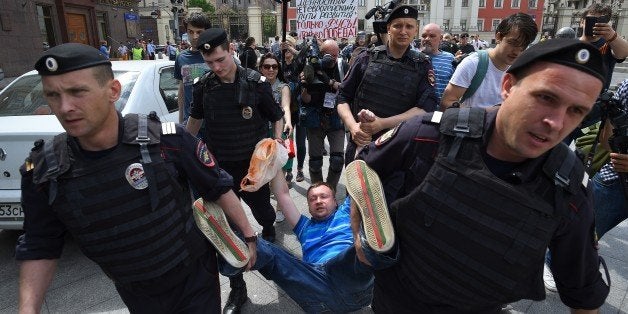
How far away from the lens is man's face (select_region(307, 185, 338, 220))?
2820 millimetres

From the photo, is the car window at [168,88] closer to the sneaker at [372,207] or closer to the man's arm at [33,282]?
the man's arm at [33,282]

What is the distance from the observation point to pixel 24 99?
3.60m

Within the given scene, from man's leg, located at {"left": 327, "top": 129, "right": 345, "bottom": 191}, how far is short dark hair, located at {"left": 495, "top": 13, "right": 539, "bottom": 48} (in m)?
2.11

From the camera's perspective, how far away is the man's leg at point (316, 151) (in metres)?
4.42

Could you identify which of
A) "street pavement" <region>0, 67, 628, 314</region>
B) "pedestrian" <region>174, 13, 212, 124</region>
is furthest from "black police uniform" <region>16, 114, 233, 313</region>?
"pedestrian" <region>174, 13, 212, 124</region>

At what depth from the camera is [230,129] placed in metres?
2.91

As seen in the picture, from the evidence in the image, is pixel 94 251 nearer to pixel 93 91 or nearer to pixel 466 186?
pixel 93 91

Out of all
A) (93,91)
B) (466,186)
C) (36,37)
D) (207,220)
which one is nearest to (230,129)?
(207,220)

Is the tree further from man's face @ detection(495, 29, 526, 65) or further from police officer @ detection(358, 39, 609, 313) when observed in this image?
police officer @ detection(358, 39, 609, 313)

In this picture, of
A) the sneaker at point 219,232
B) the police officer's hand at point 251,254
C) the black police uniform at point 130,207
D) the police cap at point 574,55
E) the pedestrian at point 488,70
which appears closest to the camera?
the police cap at point 574,55

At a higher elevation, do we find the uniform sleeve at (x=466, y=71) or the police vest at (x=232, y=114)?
the uniform sleeve at (x=466, y=71)

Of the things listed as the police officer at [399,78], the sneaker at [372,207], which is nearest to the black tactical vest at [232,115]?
the police officer at [399,78]

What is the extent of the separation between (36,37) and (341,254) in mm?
19335

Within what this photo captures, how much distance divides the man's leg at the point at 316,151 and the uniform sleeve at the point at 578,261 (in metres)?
3.25
